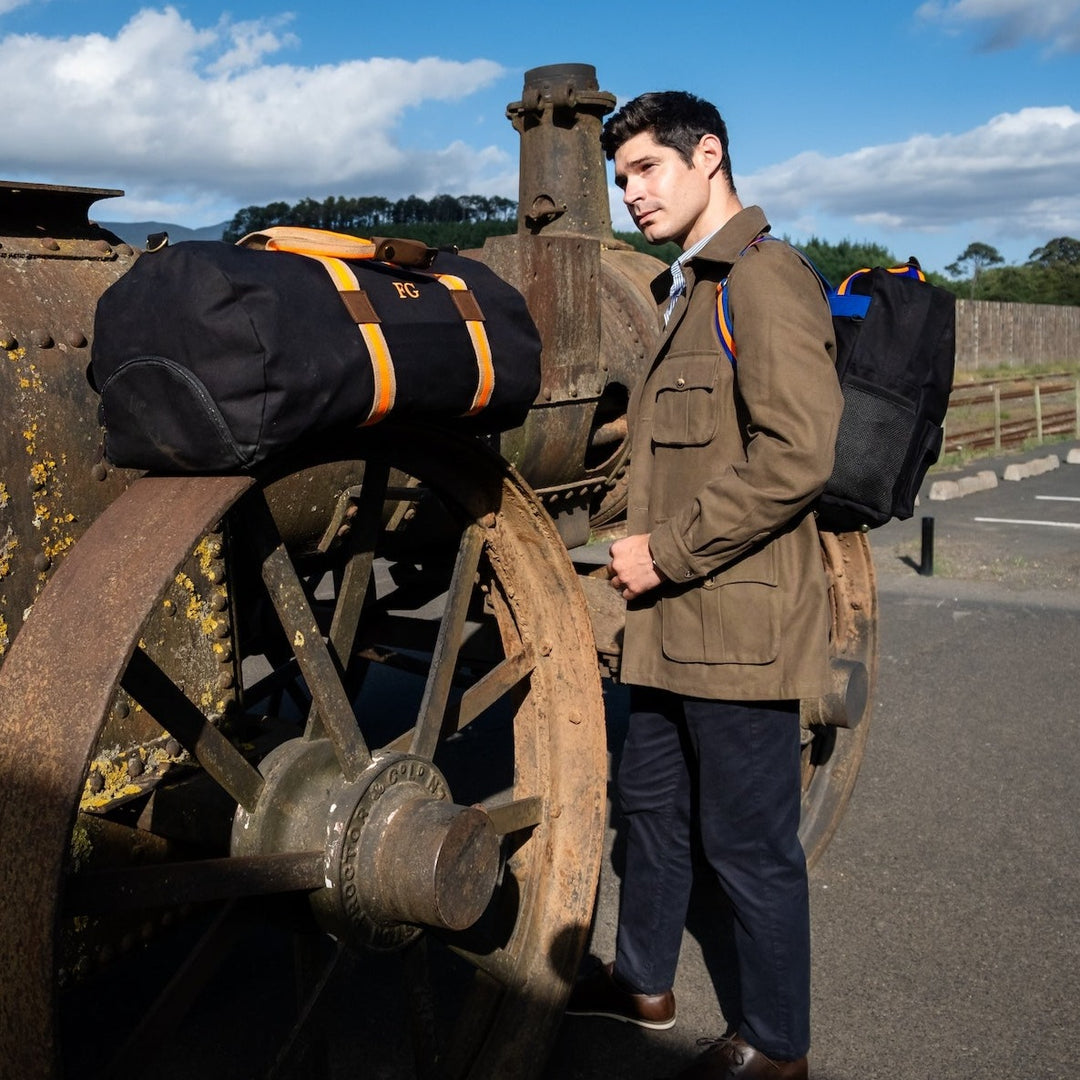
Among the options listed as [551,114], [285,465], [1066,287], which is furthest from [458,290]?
[1066,287]

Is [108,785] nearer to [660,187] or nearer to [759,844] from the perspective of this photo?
[759,844]

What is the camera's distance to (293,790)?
1.90 meters

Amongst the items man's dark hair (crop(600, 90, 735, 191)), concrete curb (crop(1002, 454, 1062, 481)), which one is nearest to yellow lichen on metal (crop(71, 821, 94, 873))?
man's dark hair (crop(600, 90, 735, 191))

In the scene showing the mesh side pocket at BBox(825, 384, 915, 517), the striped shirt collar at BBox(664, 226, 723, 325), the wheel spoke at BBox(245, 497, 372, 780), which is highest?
the striped shirt collar at BBox(664, 226, 723, 325)

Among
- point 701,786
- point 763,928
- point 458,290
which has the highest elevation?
point 458,290

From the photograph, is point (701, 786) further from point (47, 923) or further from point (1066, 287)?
point (1066, 287)

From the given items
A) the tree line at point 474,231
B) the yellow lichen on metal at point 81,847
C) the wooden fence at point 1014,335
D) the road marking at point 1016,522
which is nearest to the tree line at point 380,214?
the tree line at point 474,231

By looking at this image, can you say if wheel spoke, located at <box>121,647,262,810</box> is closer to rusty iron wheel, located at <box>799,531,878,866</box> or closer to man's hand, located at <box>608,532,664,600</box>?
man's hand, located at <box>608,532,664,600</box>

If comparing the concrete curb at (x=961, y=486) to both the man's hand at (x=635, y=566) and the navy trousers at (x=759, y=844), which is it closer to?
the navy trousers at (x=759, y=844)

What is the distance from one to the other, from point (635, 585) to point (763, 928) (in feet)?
2.31

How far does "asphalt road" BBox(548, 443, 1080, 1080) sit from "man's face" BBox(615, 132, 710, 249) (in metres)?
1.68

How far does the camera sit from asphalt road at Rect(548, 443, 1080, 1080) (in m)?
2.53

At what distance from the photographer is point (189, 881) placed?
1.59 m

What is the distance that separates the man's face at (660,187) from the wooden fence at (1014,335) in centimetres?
2324
